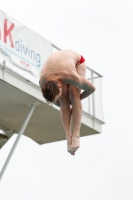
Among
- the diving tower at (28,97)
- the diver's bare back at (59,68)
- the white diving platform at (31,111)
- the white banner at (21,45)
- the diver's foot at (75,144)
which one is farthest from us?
the white diving platform at (31,111)

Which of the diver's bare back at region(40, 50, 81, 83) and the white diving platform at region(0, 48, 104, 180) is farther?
the white diving platform at region(0, 48, 104, 180)

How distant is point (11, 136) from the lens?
34.3 metres

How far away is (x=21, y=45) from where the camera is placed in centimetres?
2984

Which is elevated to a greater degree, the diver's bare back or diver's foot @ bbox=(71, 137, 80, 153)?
the diver's bare back

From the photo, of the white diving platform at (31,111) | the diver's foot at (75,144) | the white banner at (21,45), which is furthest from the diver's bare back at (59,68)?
the white banner at (21,45)

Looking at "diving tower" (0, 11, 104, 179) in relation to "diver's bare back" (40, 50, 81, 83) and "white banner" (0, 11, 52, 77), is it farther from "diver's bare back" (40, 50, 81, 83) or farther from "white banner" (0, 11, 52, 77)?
"diver's bare back" (40, 50, 81, 83)

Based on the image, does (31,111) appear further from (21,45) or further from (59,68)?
(59,68)

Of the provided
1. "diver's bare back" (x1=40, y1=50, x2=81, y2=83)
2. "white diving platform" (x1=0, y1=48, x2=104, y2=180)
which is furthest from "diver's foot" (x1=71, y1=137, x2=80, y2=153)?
"white diving platform" (x1=0, y1=48, x2=104, y2=180)

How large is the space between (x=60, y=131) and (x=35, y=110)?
2498 mm

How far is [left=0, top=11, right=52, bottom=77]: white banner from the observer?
29266 millimetres

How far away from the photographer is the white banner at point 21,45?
29.3 m

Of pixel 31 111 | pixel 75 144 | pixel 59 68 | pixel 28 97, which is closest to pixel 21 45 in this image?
pixel 28 97

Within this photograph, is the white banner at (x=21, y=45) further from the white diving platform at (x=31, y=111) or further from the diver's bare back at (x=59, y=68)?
the diver's bare back at (x=59, y=68)

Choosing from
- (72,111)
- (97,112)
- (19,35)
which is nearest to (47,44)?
(19,35)
